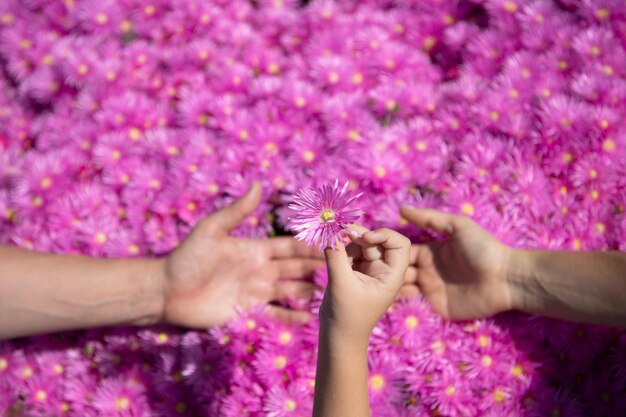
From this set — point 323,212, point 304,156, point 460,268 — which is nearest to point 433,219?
point 460,268

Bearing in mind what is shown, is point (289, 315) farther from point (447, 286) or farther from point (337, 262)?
Result: point (337, 262)

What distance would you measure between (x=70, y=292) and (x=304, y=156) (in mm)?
583

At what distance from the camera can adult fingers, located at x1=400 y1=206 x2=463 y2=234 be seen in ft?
3.45

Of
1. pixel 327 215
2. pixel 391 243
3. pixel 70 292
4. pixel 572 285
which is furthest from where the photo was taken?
pixel 70 292

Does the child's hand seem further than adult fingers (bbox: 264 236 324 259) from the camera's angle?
No

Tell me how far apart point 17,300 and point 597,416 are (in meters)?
1.16

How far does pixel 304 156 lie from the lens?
1.29 metres

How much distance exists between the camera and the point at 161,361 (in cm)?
116

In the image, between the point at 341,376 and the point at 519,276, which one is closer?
the point at 341,376

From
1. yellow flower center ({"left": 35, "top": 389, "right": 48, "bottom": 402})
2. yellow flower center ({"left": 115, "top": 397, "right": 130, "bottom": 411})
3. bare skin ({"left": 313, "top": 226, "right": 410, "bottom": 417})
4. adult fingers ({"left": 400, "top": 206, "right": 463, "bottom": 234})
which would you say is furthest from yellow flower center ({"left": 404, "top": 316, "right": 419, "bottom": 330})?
yellow flower center ({"left": 35, "top": 389, "right": 48, "bottom": 402})

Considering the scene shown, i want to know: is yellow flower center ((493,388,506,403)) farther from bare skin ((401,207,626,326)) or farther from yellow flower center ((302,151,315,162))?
yellow flower center ((302,151,315,162))

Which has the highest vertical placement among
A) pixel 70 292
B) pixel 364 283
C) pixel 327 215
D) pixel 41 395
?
pixel 327 215

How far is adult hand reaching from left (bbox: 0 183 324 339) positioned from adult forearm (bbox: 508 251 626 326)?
0.41 m

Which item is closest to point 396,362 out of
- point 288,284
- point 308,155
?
point 288,284
